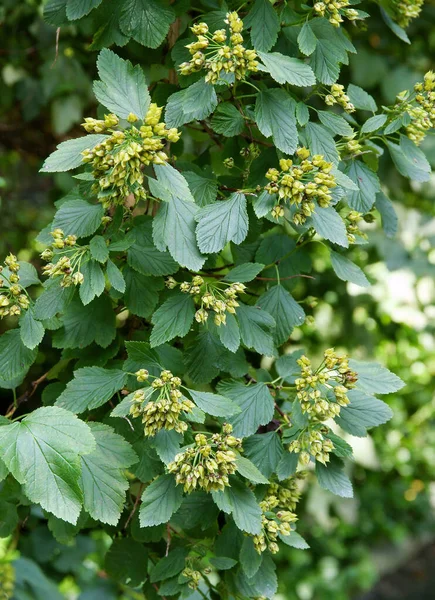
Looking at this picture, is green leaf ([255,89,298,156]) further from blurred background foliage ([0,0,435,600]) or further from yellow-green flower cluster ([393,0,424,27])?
yellow-green flower cluster ([393,0,424,27])

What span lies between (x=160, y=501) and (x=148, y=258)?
36 cm

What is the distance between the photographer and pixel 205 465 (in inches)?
36.7

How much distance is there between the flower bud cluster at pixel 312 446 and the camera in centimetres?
98

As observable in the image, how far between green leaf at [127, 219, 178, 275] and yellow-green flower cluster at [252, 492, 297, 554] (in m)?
0.38

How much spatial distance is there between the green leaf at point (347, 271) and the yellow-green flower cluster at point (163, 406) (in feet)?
1.18

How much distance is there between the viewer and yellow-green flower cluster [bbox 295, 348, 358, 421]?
964 mm

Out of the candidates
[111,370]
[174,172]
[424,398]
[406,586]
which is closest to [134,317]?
[111,370]

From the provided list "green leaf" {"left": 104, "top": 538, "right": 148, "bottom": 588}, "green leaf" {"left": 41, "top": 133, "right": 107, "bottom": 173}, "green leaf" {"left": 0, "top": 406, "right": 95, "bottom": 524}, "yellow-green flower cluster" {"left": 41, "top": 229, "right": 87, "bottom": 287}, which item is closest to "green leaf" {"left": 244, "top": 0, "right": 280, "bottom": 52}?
"green leaf" {"left": 41, "top": 133, "right": 107, "bottom": 173}

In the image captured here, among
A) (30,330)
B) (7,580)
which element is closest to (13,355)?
(30,330)

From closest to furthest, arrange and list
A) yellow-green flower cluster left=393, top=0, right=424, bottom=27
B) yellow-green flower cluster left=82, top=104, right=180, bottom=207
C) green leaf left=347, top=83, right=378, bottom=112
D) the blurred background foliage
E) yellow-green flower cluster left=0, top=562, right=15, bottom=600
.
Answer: yellow-green flower cluster left=82, top=104, right=180, bottom=207 → green leaf left=347, top=83, right=378, bottom=112 → yellow-green flower cluster left=393, top=0, right=424, bottom=27 → yellow-green flower cluster left=0, top=562, right=15, bottom=600 → the blurred background foliage

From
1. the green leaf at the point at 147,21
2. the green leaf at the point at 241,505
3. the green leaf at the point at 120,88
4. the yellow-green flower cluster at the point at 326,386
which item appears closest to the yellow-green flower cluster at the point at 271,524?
the green leaf at the point at 241,505

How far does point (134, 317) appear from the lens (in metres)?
1.21

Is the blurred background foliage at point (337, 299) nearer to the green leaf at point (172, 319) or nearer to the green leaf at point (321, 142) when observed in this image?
the green leaf at point (321, 142)

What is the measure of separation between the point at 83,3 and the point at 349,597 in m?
3.54
